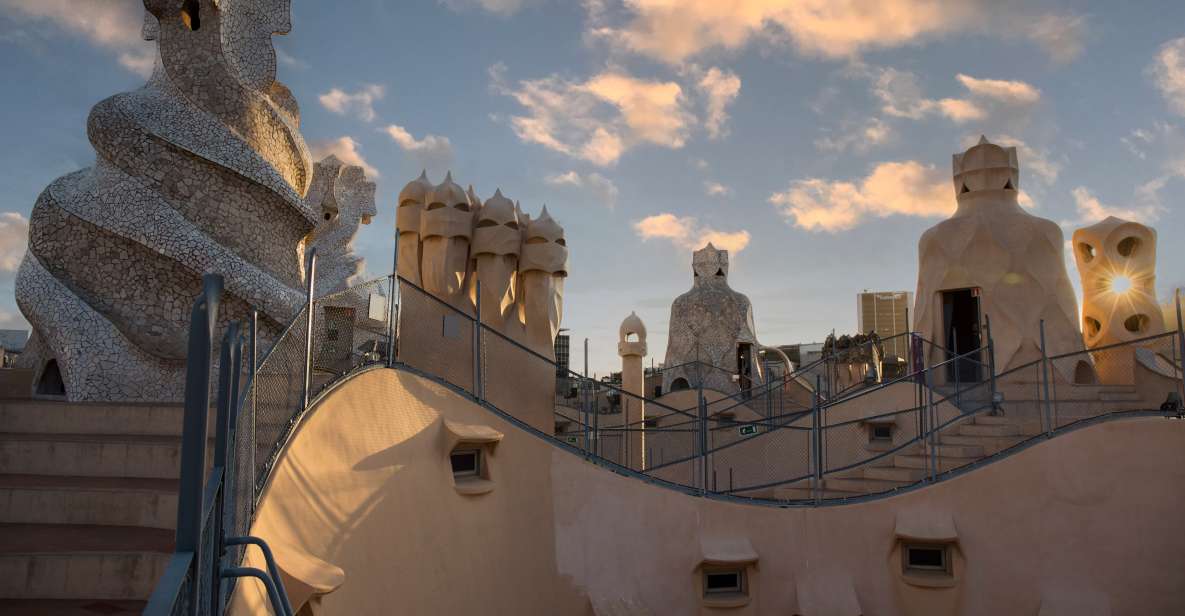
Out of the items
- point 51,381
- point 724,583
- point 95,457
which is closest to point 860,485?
point 724,583

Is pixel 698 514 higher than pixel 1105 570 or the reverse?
higher

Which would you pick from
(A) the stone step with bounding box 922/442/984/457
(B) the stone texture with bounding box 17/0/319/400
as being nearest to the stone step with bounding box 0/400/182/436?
(B) the stone texture with bounding box 17/0/319/400

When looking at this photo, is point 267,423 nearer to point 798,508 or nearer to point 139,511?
point 139,511

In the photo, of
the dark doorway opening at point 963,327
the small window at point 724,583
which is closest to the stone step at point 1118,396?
the dark doorway opening at point 963,327

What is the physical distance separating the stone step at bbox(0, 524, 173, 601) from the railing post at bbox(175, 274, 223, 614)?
259 cm

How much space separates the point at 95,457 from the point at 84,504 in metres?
0.73

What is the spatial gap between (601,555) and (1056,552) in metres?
5.61

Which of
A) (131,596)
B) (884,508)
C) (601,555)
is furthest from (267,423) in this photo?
(884,508)

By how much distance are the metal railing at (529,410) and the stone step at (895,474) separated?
20mm

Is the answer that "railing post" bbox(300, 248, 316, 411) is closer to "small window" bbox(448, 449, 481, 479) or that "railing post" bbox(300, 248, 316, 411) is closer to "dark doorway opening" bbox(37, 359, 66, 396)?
"small window" bbox(448, 449, 481, 479)

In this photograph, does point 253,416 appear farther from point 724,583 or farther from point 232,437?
point 724,583

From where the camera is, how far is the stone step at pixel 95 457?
5.20 metres

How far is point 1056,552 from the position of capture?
9.45 meters

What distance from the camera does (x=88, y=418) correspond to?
19.3 ft
